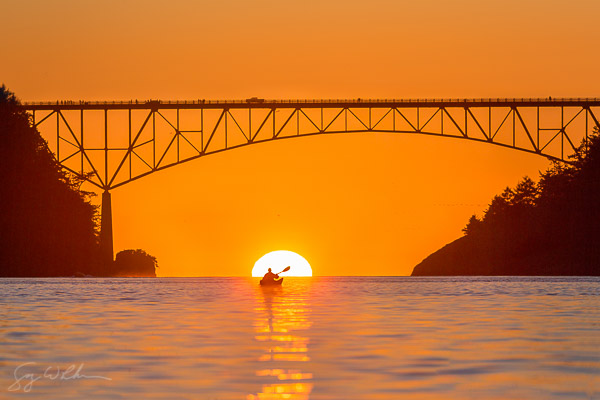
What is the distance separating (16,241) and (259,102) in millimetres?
20604

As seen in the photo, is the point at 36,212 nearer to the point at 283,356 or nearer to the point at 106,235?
the point at 106,235

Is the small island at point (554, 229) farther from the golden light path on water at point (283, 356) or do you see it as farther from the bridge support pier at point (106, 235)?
the golden light path on water at point (283, 356)

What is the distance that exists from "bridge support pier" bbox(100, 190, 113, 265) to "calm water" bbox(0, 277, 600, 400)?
213ft

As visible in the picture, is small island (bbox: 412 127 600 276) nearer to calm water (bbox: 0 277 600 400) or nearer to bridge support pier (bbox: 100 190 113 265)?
bridge support pier (bbox: 100 190 113 265)

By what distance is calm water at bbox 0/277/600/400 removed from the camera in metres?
19.0

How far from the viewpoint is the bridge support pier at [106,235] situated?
106 metres

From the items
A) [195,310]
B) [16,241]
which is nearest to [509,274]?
[16,241]

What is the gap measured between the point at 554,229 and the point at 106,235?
43.7 meters

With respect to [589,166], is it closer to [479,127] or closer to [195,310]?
[479,127]

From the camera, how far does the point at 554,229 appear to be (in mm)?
126938

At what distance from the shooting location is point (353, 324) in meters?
34.1

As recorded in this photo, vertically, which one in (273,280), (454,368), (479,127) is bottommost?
(454,368)

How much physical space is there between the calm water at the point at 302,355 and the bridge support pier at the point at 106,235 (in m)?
65.1

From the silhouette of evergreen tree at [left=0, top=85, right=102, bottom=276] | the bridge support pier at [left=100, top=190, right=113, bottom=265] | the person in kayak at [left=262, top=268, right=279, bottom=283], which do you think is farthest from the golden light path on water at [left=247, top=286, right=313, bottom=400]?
the bridge support pier at [left=100, top=190, right=113, bottom=265]
